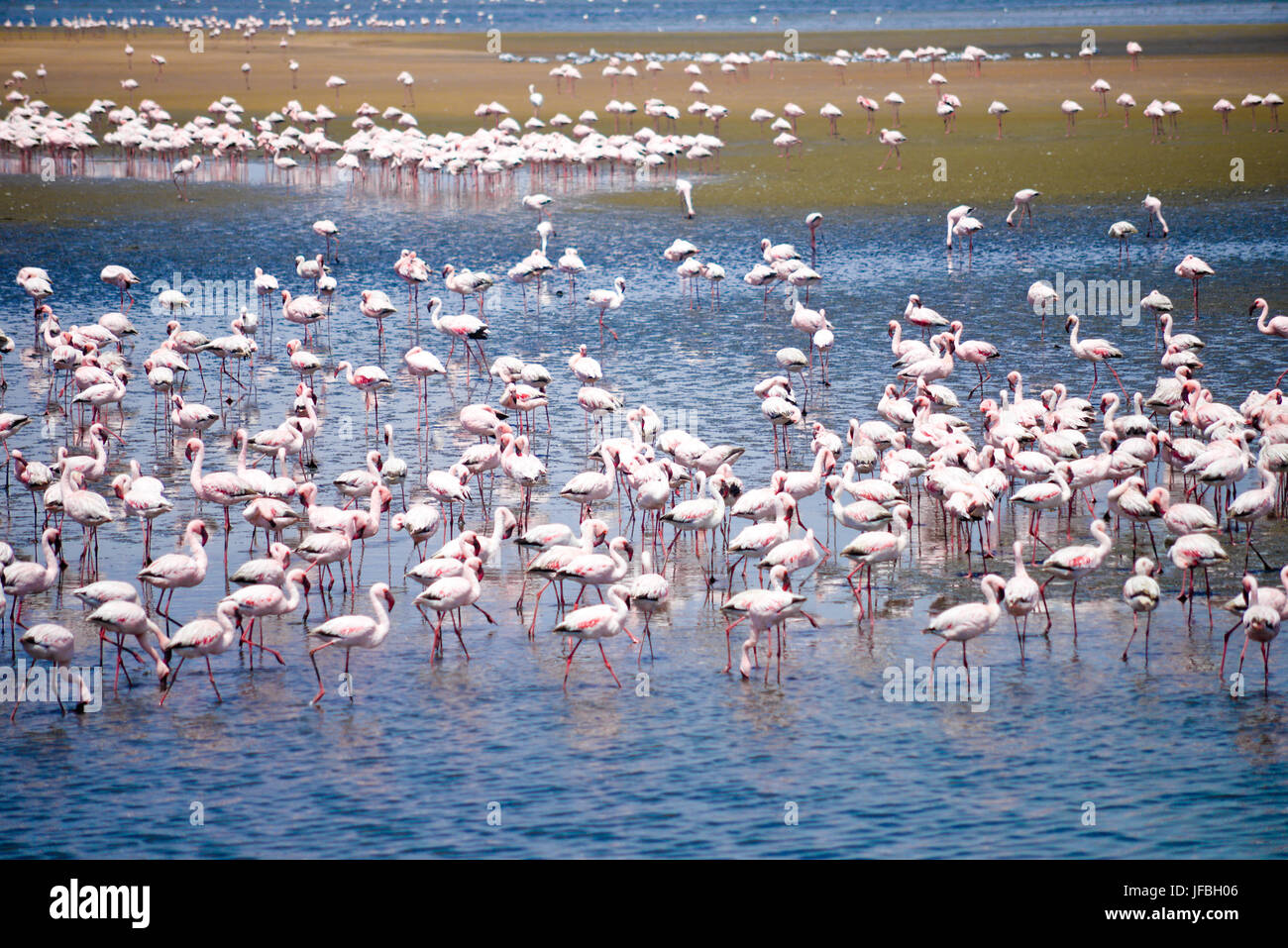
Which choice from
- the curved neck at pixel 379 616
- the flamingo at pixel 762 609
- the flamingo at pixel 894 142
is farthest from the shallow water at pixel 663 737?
the flamingo at pixel 894 142

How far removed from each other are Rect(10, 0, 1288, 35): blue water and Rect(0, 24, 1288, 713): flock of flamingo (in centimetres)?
6636

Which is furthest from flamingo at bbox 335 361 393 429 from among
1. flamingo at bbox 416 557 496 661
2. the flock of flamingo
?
flamingo at bbox 416 557 496 661

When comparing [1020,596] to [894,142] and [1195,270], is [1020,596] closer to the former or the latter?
[1195,270]

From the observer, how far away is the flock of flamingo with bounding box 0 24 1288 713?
1233 centimetres

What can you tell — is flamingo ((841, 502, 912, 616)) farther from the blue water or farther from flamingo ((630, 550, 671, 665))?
the blue water

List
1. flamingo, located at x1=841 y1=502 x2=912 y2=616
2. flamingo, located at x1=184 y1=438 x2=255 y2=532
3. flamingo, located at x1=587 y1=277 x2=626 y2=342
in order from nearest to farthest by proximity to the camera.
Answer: flamingo, located at x1=841 y1=502 x2=912 y2=616
flamingo, located at x1=184 y1=438 x2=255 y2=532
flamingo, located at x1=587 y1=277 x2=626 y2=342

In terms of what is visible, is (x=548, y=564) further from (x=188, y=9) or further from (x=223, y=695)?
(x=188, y=9)

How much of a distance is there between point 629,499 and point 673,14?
308 feet

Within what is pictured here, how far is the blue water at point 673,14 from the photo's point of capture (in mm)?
85688

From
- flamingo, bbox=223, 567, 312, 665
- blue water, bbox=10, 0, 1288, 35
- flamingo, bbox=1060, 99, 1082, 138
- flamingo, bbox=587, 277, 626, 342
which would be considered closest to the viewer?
flamingo, bbox=223, 567, 312, 665

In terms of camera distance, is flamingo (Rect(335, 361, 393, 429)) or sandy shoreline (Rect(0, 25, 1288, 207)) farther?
sandy shoreline (Rect(0, 25, 1288, 207))

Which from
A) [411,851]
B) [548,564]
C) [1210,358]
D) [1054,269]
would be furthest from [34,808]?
[1054,269]

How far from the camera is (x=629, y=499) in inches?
622

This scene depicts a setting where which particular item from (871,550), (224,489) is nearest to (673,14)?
(224,489)
